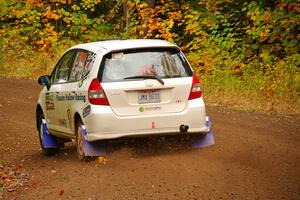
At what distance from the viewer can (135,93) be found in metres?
9.73

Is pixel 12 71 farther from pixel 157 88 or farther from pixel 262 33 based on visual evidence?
pixel 157 88

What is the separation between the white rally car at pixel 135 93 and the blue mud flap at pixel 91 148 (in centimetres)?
7

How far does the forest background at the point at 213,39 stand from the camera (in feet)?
59.0

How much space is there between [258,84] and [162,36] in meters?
6.02

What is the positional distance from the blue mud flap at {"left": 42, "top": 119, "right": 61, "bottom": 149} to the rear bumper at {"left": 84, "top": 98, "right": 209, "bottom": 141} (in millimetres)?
2384

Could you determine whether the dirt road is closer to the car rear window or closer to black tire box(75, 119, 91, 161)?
black tire box(75, 119, 91, 161)

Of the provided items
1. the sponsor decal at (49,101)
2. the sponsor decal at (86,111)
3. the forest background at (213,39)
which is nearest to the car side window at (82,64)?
the sponsor decal at (86,111)

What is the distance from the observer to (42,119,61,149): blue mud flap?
1211cm

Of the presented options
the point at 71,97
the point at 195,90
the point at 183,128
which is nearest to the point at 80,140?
the point at 71,97

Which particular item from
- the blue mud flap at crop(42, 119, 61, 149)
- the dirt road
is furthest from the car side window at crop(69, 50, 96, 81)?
the blue mud flap at crop(42, 119, 61, 149)

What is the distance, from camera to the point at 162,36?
23.8 m

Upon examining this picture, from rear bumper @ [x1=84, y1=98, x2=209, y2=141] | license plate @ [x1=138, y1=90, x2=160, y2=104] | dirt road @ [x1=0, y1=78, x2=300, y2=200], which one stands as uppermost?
license plate @ [x1=138, y1=90, x2=160, y2=104]

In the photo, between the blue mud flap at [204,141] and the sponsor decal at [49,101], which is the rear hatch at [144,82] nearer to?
the blue mud flap at [204,141]

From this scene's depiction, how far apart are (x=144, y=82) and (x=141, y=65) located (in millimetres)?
310
